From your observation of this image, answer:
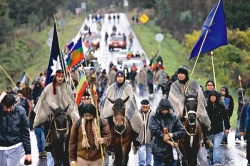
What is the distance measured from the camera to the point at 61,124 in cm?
1275

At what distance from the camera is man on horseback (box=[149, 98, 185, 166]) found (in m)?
12.0

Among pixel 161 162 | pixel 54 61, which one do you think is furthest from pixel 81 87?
pixel 161 162

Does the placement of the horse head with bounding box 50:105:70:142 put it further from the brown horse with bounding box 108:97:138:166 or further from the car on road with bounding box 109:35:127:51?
the car on road with bounding box 109:35:127:51

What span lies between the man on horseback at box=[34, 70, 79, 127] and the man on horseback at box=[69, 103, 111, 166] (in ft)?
10.3

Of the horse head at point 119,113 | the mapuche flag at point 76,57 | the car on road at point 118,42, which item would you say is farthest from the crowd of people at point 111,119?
the car on road at point 118,42

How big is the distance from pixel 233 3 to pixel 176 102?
43.0 m

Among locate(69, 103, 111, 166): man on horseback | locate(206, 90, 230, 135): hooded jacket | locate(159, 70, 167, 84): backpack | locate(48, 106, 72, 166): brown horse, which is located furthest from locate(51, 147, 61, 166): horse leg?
locate(159, 70, 167, 84): backpack

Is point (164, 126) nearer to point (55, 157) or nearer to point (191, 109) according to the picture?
point (191, 109)

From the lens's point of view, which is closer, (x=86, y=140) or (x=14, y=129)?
(x=86, y=140)

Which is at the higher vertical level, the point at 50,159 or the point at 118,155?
the point at 118,155

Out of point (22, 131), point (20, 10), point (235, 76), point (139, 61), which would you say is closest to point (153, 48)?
point (20, 10)

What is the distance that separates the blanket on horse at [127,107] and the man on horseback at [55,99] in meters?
0.68

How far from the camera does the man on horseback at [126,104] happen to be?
14078mm

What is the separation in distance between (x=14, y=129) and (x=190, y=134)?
3.75 metres
